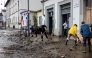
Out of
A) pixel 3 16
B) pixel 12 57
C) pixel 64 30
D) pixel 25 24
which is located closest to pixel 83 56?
pixel 12 57

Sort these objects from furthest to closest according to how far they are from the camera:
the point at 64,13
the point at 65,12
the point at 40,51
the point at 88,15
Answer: the point at 64,13 → the point at 65,12 → the point at 88,15 → the point at 40,51

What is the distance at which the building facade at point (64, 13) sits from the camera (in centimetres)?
1767

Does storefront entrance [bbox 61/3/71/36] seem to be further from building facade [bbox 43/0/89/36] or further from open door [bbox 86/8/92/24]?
open door [bbox 86/8/92/24]

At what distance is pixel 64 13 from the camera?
23.2 meters

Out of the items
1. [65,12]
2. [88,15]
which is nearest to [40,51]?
[88,15]

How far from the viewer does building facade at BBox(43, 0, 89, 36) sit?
17.7m

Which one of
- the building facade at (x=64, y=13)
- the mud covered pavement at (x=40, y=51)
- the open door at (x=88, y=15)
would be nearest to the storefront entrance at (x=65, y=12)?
the building facade at (x=64, y=13)

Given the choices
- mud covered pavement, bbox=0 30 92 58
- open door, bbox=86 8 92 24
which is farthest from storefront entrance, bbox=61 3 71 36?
mud covered pavement, bbox=0 30 92 58

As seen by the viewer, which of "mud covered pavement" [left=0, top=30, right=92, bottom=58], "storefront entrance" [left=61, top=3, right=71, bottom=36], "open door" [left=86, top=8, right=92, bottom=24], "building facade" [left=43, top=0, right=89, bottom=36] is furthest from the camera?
"storefront entrance" [left=61, top=3, right=71, bottom=36]

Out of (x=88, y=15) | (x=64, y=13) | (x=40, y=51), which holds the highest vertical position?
(x=64, y=13)

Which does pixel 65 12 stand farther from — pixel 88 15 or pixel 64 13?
pixel 88 15

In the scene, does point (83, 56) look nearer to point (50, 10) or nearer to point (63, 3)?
point (63, 3)

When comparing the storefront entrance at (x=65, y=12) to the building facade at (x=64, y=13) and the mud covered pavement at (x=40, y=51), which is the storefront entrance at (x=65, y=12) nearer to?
the building facade at (x=64, y=13)

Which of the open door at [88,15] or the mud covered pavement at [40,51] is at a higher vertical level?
the open door at [88,15]
